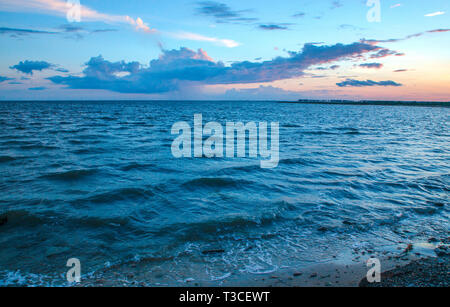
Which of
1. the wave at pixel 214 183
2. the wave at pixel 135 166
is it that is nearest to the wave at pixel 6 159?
the wave at pixel 135 166

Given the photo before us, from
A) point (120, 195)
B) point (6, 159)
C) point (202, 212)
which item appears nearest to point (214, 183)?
point (202, 212)

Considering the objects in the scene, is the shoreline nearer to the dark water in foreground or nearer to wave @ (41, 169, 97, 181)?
the dark water in foreground

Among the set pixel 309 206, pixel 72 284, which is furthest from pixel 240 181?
pixel 72 284

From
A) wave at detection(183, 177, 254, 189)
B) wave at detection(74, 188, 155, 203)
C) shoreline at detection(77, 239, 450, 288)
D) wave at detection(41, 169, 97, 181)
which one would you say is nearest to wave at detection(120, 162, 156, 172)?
wave at detection(41, 169, 97, 181)

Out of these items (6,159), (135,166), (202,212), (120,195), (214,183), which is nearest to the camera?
(202,212)

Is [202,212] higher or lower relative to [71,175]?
lower

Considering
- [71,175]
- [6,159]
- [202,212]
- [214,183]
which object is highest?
[6,159]

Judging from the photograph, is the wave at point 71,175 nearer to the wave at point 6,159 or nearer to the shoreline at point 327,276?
the wave at point 6,159

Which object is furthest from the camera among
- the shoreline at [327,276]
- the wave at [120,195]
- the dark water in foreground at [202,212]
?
the wave at [120,195]

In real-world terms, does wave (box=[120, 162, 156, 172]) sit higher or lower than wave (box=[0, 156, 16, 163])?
lower

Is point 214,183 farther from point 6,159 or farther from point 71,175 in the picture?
point 6,159

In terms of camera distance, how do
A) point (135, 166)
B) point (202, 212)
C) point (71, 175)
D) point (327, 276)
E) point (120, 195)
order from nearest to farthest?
1. point (327, 276)
2. point (202, 212)
3. point (120, 195)
4. point (71, 175)
5. point (135, 166)

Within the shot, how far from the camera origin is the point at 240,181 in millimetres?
11945

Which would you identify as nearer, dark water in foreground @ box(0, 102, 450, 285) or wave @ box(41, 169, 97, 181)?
dark water in foreground @ box(0, 102, 450, 285)
